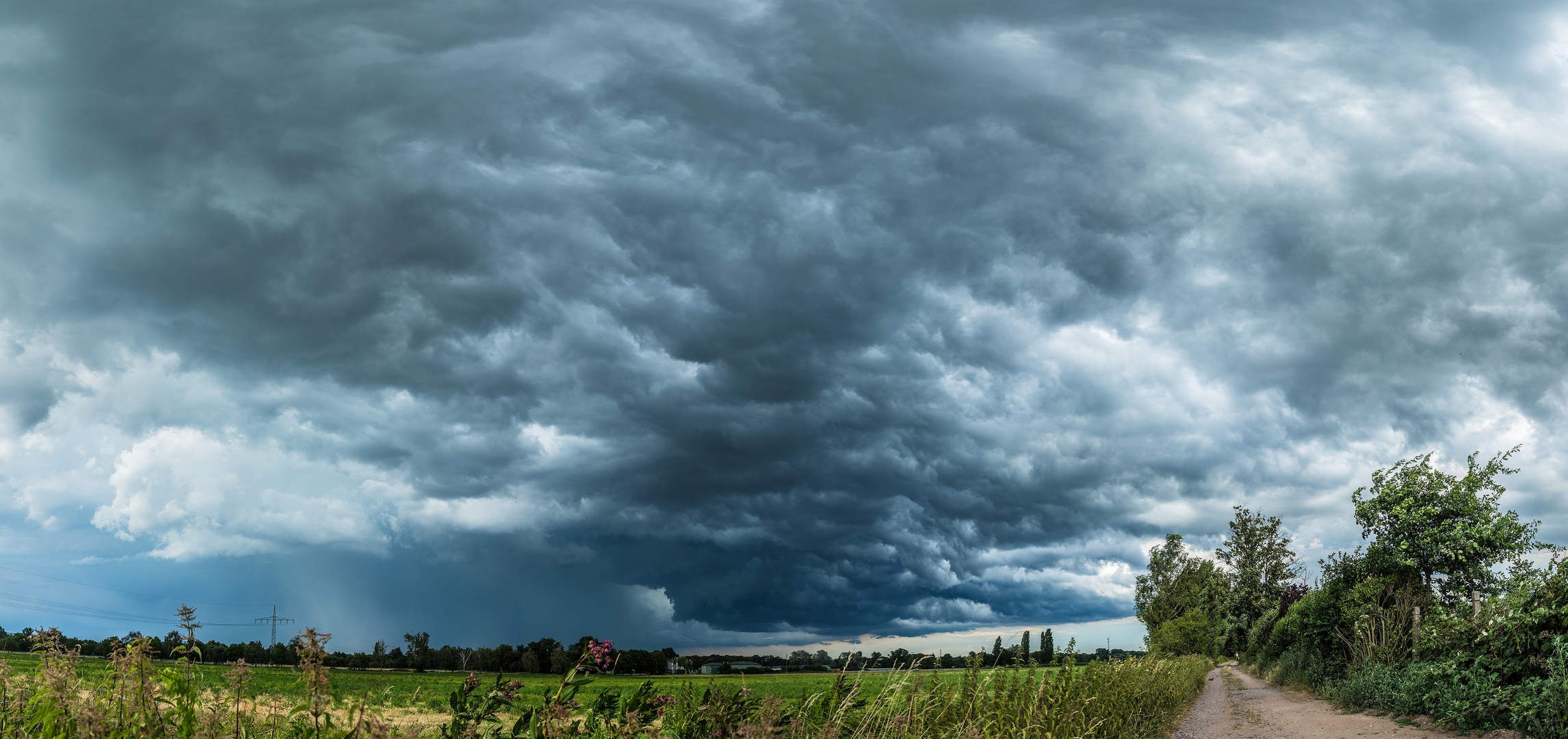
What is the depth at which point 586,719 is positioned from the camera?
17.2 feet

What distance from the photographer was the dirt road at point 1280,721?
13.2 meters

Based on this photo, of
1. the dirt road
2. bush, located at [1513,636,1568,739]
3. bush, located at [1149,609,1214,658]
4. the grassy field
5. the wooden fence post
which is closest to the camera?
the grassy field

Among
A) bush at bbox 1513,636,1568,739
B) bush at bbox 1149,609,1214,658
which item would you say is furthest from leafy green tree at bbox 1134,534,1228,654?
bush at bbox 1513,636,1568,739

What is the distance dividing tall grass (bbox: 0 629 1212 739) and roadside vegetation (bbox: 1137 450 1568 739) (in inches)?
218

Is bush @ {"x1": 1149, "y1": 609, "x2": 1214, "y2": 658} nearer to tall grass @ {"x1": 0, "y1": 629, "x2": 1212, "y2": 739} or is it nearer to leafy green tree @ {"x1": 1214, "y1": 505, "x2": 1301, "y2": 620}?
leafy green tree @ {"x1": 1214, "y1": 505, "x2": 1301, "y2": 620}

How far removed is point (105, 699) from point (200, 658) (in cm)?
39

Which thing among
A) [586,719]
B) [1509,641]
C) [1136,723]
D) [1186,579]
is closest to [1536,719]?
[1509,641]

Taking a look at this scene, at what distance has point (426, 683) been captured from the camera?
40344mm

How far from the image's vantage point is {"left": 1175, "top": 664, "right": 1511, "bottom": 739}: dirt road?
1323 cm

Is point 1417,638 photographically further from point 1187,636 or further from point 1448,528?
point 1187,636

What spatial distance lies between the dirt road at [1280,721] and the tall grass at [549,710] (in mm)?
5048

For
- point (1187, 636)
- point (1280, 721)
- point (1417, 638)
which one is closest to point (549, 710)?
point (1280, 721)

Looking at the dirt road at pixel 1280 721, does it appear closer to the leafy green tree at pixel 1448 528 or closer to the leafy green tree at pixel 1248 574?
the leafy green tree at pixel 1448 528

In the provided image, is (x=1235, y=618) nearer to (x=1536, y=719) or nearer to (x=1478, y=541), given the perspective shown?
(x=1478, y=541)
